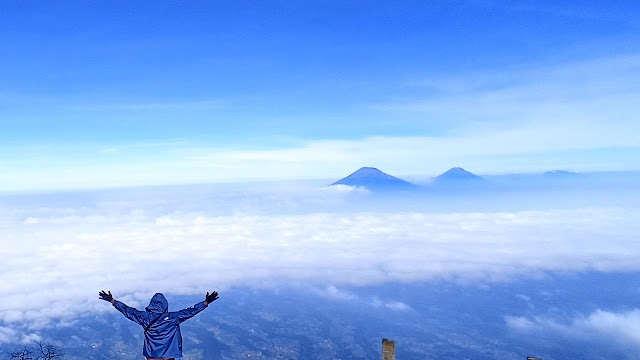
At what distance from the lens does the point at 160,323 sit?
23.0 feet

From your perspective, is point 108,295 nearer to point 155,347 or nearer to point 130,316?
point 130,316

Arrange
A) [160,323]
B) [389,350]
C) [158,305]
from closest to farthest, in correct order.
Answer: [389,350], [158,305], [160,323]

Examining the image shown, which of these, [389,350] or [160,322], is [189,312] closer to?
[160,322]

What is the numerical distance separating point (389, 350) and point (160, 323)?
A: 138 inches

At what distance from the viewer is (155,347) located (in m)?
7.14

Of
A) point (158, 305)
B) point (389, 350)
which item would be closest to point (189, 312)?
point (158, 305)

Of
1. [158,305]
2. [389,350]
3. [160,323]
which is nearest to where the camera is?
[389,350]

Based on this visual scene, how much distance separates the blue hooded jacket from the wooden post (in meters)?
2.75

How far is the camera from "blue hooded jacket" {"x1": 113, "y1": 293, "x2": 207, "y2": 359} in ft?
22.7

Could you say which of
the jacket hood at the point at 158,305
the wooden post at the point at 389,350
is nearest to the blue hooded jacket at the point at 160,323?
the jacket hood at the point at 158,305

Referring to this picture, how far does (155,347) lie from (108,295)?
1124 mm

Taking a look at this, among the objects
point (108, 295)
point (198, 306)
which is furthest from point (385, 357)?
point (108, 295)

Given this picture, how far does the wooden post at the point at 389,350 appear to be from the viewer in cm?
652

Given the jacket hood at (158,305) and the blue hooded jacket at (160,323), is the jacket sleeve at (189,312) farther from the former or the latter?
the jacket hood at (158,305)
